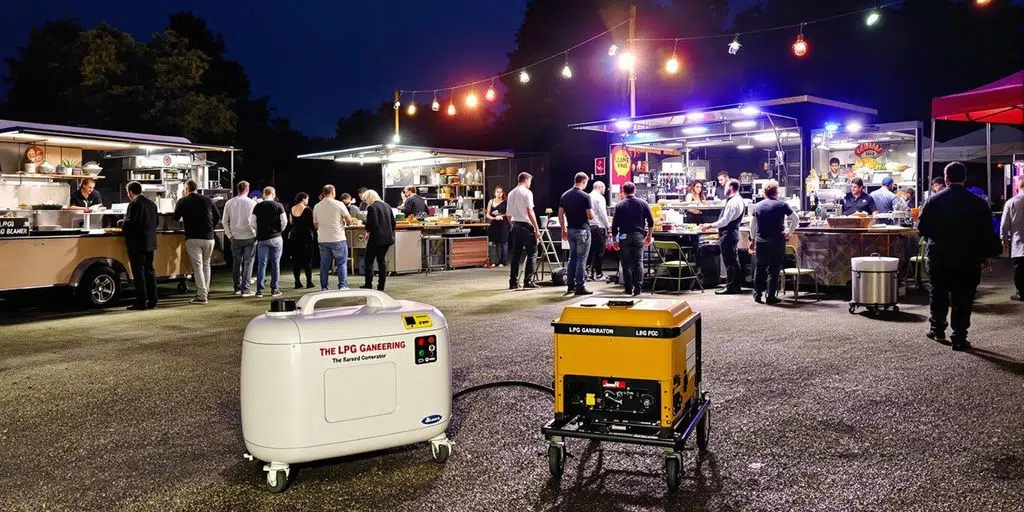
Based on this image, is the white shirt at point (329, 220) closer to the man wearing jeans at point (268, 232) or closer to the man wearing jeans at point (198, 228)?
the man wearing jeans at point (268, 232)

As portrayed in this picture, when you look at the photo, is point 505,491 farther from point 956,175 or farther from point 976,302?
point 976,302

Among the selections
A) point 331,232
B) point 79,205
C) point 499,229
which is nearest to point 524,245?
point 331,232

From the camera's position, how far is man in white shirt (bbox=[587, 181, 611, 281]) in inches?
553

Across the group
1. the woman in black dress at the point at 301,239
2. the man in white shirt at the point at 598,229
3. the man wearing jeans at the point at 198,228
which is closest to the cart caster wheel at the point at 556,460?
the man wearing jeans at the point at 198,228

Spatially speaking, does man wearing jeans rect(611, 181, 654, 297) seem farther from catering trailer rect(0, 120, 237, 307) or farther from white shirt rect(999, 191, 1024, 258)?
catering trailer rect(0, 120, 237, 307)

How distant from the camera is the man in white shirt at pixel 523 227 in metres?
12.8

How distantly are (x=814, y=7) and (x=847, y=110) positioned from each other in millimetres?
17471

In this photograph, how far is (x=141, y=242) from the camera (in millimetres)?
11172

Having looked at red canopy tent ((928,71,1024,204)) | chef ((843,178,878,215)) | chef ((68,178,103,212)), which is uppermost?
red canopy tent ((928,71,1024,204))

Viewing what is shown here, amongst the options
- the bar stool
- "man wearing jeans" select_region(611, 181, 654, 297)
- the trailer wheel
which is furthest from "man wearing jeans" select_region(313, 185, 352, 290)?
the bar stool

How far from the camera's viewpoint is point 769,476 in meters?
4.11

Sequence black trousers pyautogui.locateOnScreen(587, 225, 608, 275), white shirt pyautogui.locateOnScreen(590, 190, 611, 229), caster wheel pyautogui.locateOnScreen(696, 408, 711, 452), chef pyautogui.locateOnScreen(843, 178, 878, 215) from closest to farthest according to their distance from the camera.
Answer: caster wheel pyautogui.locateOnScreen(696, 408, 711, 452)
white shirt pyautogui.locateOnScreen(590, 190, 611, 229)
chef pyautogui.locateOnScreen(843, 178, 878, 215)
black trousers pyautogui.locateOnScreen(587, 225, 608, 275)

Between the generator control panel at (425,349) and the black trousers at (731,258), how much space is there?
8.89 m

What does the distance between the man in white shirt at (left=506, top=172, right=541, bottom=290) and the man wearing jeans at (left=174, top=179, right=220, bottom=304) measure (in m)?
4.56
